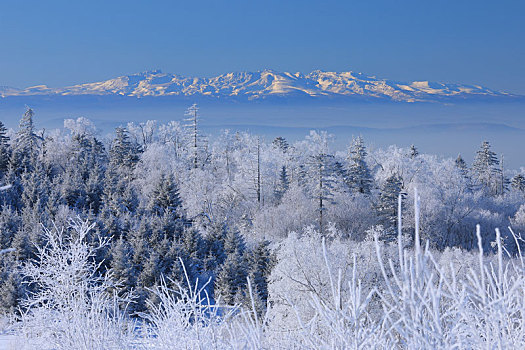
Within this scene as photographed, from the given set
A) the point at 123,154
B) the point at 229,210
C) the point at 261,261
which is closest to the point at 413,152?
the point at 229,210

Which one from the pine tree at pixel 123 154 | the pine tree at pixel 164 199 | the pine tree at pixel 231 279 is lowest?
the pine tree at pixel 231 279

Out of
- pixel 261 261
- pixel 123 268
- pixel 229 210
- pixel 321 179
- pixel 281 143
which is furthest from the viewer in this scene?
pixel 281 143

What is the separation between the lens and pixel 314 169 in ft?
144

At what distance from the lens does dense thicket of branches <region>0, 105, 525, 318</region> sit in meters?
24.4

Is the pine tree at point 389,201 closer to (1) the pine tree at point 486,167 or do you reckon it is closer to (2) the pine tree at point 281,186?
(2) the pine tree at point 281,186

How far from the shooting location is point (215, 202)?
48156 mm

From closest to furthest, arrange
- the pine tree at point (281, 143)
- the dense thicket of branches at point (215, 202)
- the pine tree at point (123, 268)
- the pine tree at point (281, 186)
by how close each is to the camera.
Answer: the pine tree at point (123, 268)
the dense thicket of branches at point (215, 202)
the pine tree at point (281, 186)
the pine tree at point (281, 143)

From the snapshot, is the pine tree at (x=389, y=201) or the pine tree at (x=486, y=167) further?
the pine tree at (x=486, y=167)

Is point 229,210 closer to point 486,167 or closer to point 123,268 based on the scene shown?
point 123,268

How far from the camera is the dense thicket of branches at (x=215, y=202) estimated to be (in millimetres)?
24427

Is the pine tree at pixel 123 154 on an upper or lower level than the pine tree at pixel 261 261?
upper

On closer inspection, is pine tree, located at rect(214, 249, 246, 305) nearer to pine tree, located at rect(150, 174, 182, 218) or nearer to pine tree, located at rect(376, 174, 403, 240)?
pine tree, located at rect(150, 174, 182, 218)

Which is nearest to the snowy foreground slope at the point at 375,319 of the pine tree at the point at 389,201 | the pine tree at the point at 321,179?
the pine tree at the point at 389,201

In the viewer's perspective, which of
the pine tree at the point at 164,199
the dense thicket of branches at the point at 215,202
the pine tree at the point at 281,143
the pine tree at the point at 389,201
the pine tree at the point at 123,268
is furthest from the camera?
the pine tree at the point at 281,143
